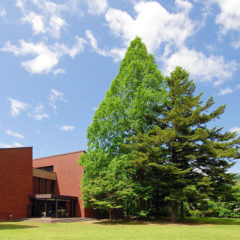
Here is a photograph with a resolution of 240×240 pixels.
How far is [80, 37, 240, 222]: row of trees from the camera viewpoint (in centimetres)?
2442

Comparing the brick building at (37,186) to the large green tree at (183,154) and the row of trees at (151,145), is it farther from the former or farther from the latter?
the large green tree at (183,154)

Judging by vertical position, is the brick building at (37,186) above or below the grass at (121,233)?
above

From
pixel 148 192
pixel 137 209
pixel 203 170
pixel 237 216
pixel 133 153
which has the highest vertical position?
pixel 133 153

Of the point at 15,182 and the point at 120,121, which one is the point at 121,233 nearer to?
the point at 120,121

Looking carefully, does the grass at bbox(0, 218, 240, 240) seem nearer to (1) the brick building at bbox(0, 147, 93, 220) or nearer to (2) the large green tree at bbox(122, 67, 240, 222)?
(2) the large green tree at bbox(122, 67, 240, 222)

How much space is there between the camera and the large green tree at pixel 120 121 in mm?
25945

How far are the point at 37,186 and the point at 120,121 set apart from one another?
1517 centimetres

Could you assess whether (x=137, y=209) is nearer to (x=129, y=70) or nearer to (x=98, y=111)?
(x=98, y=111)

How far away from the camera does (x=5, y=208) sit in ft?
94.1

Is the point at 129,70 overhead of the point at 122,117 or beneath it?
overhead

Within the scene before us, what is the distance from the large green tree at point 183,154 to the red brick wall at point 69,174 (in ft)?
31.4

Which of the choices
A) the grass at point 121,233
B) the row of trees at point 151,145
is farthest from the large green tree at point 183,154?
the grass at point 121,233

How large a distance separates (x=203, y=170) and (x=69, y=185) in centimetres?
1752

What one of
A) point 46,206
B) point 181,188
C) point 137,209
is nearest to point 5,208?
point 46,206
